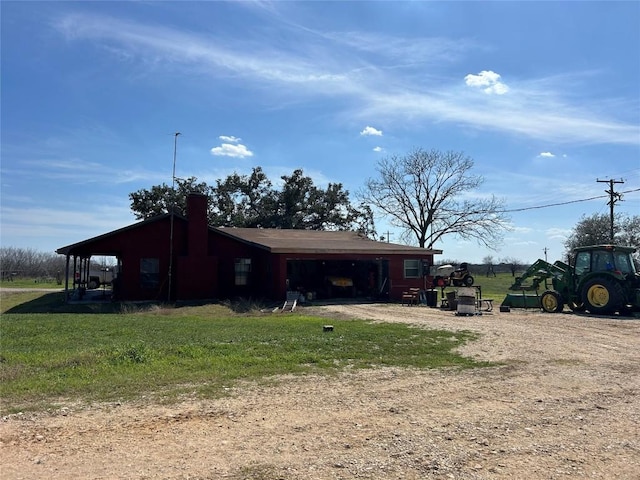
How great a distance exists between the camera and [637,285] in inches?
666

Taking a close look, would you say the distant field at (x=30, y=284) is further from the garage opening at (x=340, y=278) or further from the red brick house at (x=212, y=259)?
the garage opening at (x=340, y=278)

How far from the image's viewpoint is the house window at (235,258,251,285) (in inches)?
965

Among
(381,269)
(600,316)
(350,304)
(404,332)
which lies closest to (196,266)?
(350,304)

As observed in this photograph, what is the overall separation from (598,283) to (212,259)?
51.8 feet

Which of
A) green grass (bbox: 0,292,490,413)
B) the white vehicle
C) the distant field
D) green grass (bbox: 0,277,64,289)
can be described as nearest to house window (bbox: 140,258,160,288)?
green grass (bbox: 0,292,490,413)

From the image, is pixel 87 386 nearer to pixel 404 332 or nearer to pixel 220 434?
pixel 220 434

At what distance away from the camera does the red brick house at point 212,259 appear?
2239 cm

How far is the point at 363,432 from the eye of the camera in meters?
5.09

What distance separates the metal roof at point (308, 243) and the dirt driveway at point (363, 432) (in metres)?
14.7

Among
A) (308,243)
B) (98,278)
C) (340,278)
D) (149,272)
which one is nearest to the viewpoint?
(149,272)

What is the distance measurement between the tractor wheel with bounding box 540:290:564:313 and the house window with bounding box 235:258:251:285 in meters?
13.4

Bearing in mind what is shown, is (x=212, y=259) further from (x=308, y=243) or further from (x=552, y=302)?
(x=552, y=302)

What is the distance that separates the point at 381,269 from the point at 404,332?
1324 centimetres

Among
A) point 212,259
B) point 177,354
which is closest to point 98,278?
point 212,259
